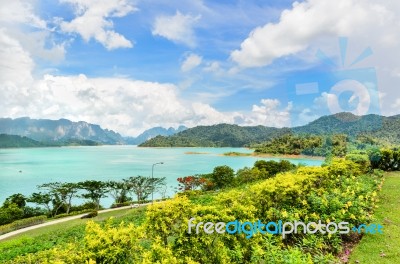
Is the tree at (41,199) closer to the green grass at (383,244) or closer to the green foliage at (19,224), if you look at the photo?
the green foliage at (19,224)

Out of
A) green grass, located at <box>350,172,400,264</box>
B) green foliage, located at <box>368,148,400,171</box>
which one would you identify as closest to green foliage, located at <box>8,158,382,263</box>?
green grass, located at <box>350,172,400,264</box>

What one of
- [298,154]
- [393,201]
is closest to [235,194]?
[393,201]

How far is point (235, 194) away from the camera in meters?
7.93

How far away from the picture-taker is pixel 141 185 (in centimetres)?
4622

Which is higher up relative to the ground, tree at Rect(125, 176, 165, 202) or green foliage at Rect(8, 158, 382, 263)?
green foliage at Rect(8, 158, 382, 263)

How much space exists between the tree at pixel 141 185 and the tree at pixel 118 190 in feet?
2.49

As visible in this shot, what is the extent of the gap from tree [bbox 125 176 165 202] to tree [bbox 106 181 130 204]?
2.49 feet

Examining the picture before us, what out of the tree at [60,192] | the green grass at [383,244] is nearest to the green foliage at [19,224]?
the tree at [60,192]

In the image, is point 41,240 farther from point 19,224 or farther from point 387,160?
point 387,160

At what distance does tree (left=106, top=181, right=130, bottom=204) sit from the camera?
44625 mm

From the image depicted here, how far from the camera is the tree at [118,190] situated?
146 feet

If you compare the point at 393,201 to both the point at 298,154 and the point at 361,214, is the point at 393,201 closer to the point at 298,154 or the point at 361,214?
the point at 361,214

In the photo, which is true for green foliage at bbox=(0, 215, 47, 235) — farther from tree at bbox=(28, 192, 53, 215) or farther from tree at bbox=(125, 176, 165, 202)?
tree at bbox=(125, 176, 165, 202)

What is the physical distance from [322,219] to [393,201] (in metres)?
7.83
